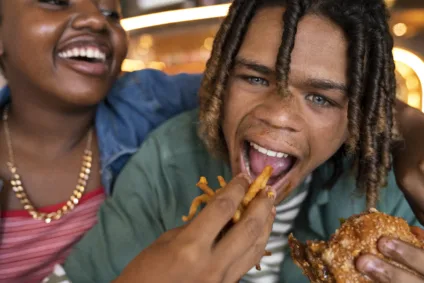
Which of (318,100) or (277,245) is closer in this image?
(318,100)

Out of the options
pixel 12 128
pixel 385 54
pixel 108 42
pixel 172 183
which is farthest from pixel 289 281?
pixel 12 128

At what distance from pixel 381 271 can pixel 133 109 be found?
887 millimetres

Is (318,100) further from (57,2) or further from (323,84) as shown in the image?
(57,2)

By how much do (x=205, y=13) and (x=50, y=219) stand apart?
55.8 inches

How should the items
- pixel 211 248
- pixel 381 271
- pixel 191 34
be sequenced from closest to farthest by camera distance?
pixel 211 248 → pixel 381 271 → pixel 191 34

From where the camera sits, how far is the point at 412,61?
1.98 m

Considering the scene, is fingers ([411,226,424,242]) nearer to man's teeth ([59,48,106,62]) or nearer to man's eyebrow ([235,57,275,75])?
man's eyebrow ([235,57,275,75])

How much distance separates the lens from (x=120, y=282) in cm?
59

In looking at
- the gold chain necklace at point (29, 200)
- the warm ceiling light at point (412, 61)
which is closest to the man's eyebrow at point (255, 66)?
the gold chain necklace at point (29, 200)

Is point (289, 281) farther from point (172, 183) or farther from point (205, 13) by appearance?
point (205, 13)

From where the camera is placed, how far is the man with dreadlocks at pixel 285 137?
0.90 metres

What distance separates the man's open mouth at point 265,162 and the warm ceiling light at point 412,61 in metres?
1.19

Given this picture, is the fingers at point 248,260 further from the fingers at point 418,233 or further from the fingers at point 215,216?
the fingers at point 418,233

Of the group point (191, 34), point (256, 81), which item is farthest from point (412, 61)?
point (256, 81)
